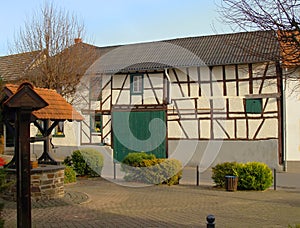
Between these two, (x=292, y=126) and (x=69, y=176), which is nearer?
(x=69, y=176)

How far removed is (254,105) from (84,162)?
28.8 feet

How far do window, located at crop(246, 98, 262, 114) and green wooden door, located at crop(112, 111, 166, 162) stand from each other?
176 inches

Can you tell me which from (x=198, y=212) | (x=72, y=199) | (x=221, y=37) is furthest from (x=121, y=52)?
(x=198, y=212)

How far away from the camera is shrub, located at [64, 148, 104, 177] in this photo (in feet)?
52.7

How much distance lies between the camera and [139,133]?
22.8 metres

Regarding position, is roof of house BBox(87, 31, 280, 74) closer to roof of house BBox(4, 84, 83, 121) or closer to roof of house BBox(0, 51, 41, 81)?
roof of house BBox(0, 51, 41, 81)

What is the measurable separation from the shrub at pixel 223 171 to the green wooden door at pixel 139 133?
8.40 m

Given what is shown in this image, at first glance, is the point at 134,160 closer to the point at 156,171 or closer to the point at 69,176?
the point at 156,171

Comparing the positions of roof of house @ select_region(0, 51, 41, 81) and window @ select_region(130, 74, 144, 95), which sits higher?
roof of house @ select_region(0, 51, 41, 81)

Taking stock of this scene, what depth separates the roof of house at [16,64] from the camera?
17402 millimetres

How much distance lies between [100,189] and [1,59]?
17.2 metres

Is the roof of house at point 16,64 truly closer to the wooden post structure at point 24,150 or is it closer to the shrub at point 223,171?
the shrub at point 223,171

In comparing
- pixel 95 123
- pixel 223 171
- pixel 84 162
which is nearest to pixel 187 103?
pixel 95 123

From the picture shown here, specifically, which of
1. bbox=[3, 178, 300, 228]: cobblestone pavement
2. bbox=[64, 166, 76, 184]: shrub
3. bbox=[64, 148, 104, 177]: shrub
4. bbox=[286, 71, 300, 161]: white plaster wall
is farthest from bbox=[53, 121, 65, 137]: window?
bbox=[286, 71, 300, 161]: white plaster wall
